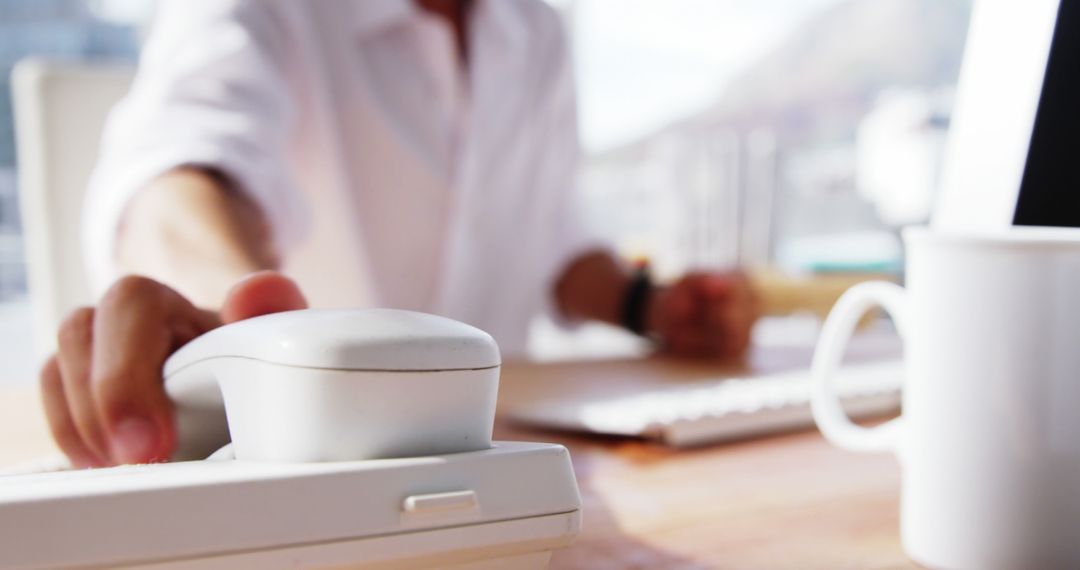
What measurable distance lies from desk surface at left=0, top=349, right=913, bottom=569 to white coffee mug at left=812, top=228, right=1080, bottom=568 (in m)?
0.03

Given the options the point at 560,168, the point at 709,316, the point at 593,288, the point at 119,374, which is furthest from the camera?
the point at 560,168

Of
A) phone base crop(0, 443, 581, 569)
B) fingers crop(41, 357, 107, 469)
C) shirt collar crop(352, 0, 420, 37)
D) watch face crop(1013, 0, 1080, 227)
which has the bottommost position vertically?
fingers crop(41, 357, 107, 469)

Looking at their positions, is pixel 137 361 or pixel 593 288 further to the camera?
pixel 593 288

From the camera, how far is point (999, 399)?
292 millimetres

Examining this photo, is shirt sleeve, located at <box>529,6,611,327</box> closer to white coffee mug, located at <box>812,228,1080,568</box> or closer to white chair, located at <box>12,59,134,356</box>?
white chair, located at <box>12,59,134,356</box>

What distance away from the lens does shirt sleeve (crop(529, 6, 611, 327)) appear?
1.20 meters

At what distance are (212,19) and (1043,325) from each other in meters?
0.67

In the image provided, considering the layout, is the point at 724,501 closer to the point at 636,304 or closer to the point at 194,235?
the point at 194,235

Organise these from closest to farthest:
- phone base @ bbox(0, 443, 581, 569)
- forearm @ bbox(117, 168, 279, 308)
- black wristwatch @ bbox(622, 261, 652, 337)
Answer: phone base @ bbox(0, 443, 581, 569)
forearm @ bbox(117, 168, 279, 308)
black wristwatch @ bbox(622, 261, 652, 337)

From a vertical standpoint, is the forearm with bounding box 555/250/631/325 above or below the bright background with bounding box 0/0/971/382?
below

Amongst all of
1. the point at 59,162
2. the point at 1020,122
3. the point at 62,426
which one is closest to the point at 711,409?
the point at 1020,122

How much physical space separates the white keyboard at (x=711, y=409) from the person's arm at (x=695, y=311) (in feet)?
0.67

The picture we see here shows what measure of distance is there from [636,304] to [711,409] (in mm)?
514

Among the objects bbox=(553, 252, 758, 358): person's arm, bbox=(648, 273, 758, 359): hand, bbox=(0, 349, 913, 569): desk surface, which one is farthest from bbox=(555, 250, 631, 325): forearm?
bbox=(0, 349, 913, 569): desk surface
